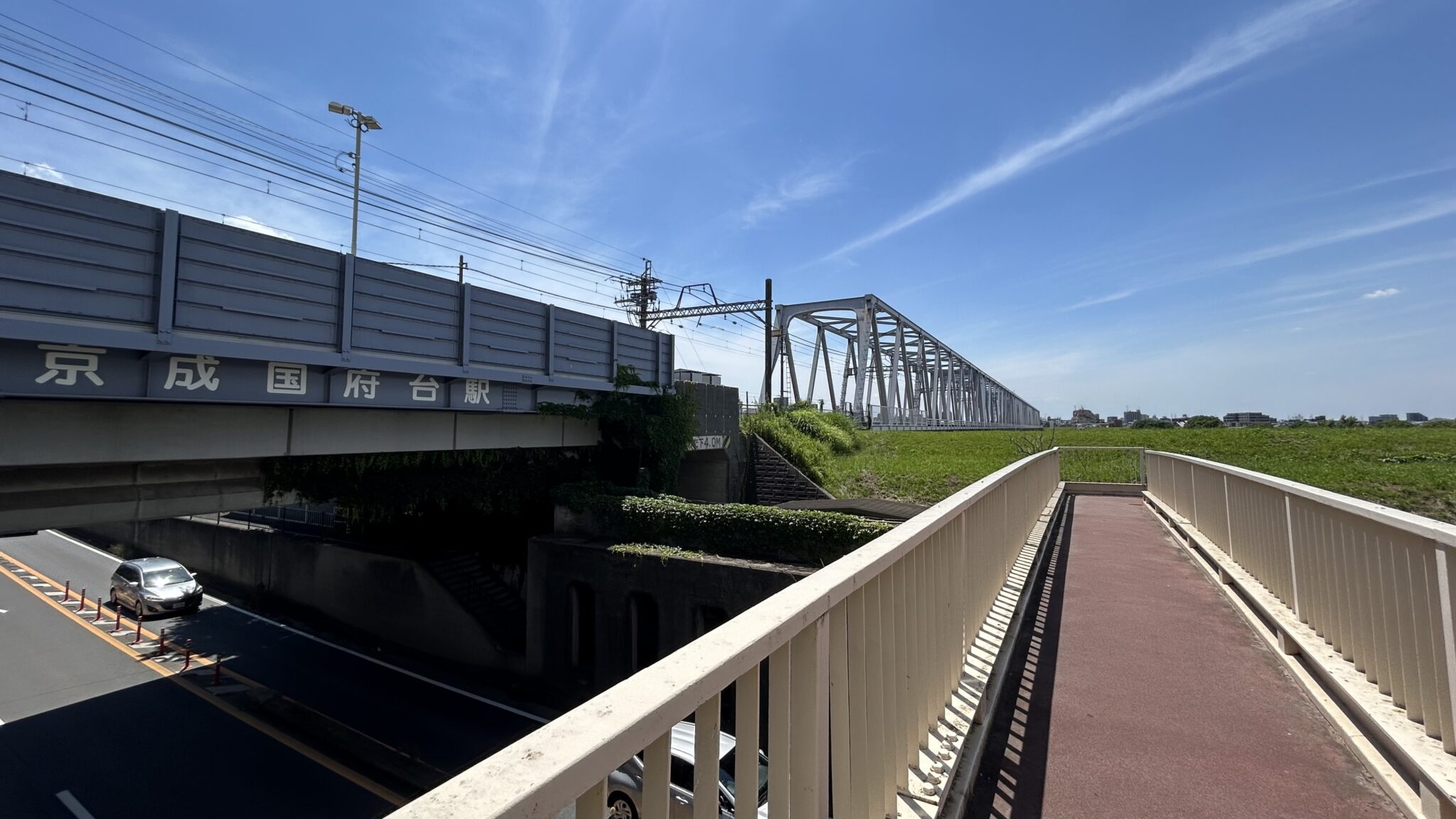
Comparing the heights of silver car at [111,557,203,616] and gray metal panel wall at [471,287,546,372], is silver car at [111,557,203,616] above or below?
below

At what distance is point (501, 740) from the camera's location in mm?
12469

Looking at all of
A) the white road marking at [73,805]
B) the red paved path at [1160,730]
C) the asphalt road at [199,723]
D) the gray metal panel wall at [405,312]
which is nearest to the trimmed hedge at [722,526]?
the asphalt road at [199,723]

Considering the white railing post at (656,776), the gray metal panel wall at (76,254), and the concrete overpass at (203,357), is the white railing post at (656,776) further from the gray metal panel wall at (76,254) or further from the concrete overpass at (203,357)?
the gray metal panel wall at (76,254)

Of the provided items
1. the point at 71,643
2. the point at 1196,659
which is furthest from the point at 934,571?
the point at 71,643

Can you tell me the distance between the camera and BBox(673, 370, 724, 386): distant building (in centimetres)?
1866

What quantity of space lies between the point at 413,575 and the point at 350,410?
8887mm

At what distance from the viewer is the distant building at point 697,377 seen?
18659mm

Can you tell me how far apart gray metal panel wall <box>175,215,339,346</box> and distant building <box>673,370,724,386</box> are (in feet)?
33.1

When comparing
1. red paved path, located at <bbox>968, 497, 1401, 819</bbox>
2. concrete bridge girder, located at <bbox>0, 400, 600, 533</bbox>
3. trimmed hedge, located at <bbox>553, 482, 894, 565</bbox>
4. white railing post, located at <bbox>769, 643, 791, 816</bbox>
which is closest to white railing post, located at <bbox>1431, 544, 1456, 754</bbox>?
red paved path, located at <bbox>968, 497, 1401, 819</bbox>

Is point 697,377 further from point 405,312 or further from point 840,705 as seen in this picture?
point 840,705

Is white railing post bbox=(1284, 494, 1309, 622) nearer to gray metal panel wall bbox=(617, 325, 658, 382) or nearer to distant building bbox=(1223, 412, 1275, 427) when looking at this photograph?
gray metal panel wall bbox=(617, 325, 658, 382)

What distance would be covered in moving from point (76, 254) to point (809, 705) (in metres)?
9.12

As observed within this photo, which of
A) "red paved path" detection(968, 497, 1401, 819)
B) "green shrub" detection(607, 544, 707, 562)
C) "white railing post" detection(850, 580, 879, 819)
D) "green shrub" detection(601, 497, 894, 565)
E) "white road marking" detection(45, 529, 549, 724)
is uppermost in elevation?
"white railing post" detection(850, 580, 879, 819)

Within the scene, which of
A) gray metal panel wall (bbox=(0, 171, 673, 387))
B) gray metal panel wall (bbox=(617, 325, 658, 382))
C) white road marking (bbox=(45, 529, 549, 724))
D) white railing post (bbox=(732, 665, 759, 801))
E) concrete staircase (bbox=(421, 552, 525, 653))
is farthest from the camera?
concrete staircase (bbox=(421, 552, 525, 653))
